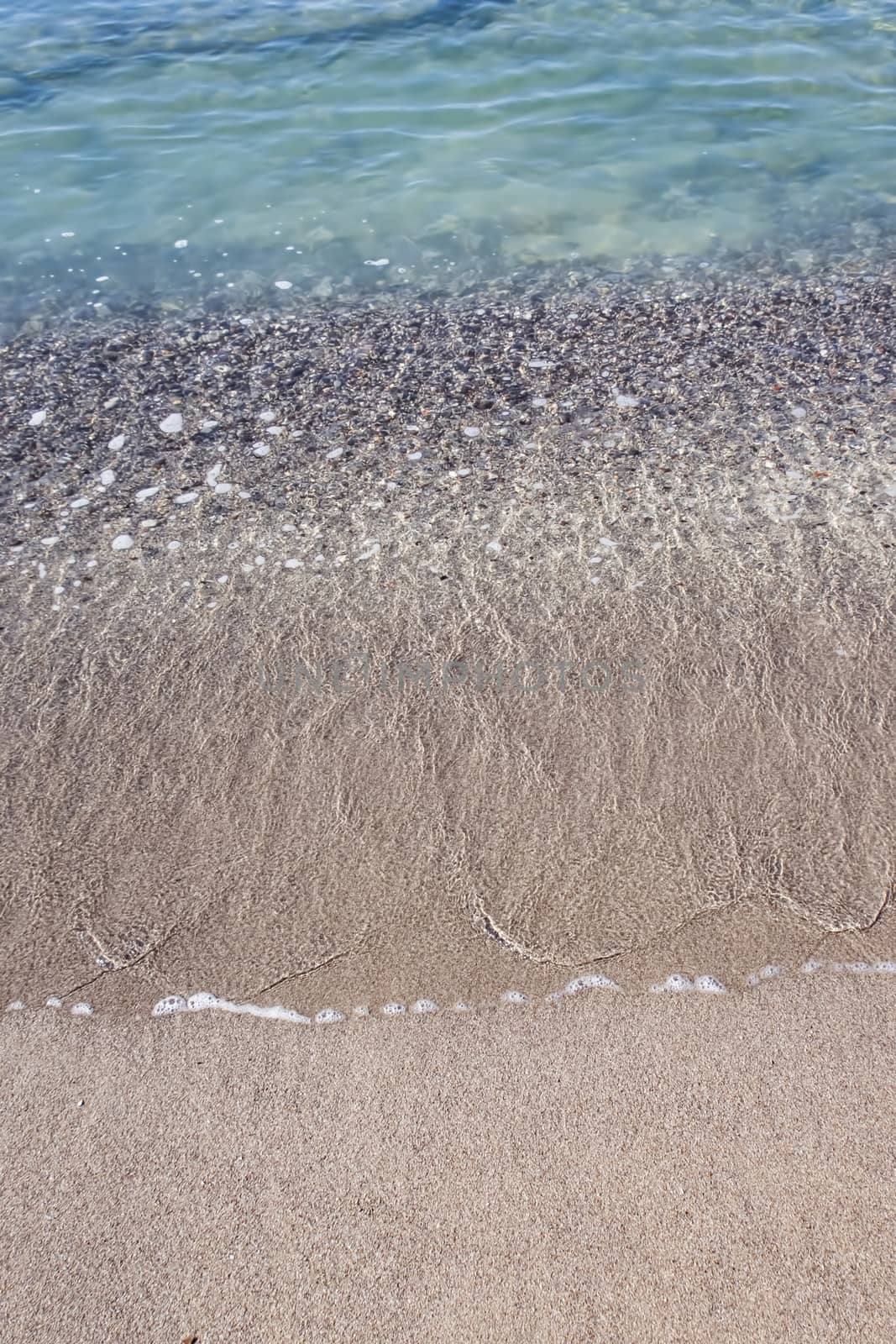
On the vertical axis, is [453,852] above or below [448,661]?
below

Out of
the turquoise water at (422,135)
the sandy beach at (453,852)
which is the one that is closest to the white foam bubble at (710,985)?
the sandy beach at (453,852)

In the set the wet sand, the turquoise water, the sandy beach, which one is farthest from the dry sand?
the turquoise water

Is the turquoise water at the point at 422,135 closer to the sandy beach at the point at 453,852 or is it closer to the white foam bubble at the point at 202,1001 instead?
the sandy beach at the point at 453,852

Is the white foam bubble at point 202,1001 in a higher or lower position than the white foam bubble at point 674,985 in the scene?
lower

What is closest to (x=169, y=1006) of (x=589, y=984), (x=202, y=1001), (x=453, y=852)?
(x=202, y=1001)

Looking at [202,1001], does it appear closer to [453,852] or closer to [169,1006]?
[169,1006]
